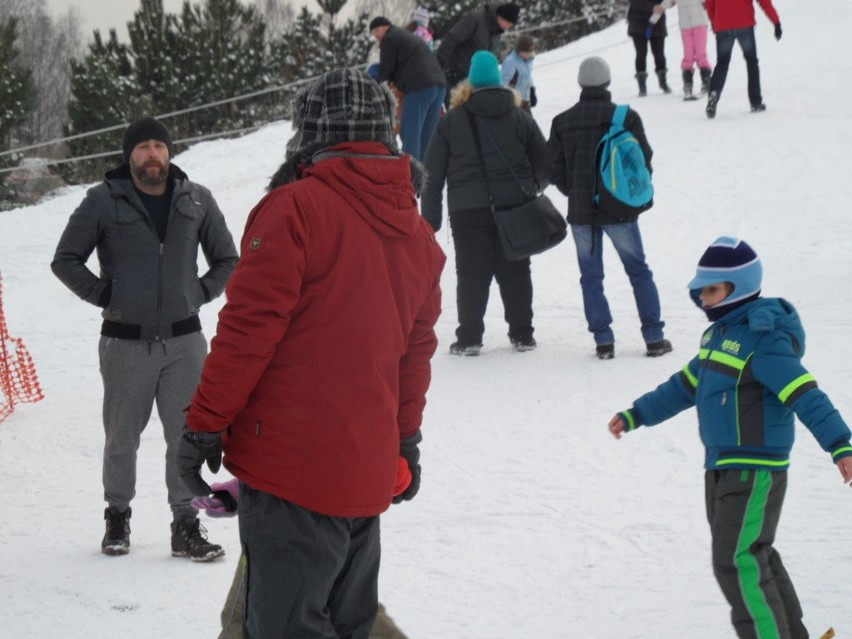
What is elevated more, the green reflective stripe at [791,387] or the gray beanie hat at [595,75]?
the gray beanie hat at [595,75]

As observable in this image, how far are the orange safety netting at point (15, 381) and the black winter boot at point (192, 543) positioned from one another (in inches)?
117

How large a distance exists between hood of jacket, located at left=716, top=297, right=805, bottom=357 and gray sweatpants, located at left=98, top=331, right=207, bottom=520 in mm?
2348

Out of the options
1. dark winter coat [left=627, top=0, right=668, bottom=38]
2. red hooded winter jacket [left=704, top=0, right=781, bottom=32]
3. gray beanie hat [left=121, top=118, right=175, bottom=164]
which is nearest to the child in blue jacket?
gray beanie hat [left=121, top=118, right=175, bottom=164]

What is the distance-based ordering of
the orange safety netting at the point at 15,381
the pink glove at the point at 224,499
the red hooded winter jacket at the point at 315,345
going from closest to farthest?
the red hooded winter jacket at the point at 315,345, the pink glove at the point at 224,499, the orange safety netting at the point at 15,381

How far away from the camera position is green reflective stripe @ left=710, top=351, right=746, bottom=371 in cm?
367

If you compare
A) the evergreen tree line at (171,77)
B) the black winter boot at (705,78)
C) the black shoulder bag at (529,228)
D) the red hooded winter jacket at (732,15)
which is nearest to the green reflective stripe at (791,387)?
the black shoulder bag at (529,228)

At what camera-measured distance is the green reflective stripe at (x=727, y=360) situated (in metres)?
3.67

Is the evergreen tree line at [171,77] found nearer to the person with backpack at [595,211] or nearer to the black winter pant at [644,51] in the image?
the black winter pant at [644,51]

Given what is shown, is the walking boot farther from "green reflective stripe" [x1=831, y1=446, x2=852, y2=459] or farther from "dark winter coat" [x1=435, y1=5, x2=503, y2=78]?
"green reflective stripe" [x1=831, y1=446, x2=852, y2=459]

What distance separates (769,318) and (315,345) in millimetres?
1454

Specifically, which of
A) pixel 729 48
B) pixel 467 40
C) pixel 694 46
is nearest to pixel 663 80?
pixel 694 46

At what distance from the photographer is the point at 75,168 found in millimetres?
20641

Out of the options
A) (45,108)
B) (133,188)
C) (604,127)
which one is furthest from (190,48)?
(45,108)

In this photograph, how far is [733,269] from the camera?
375 centimetres
